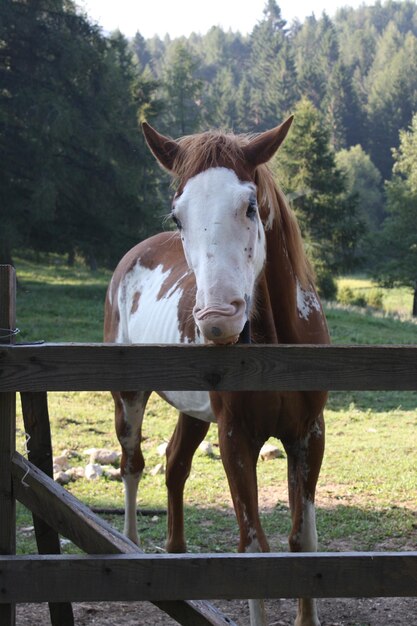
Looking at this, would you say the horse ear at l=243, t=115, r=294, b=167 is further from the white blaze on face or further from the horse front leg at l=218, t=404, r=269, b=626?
the horse front leg at l=218, t=404, r=269, b=626

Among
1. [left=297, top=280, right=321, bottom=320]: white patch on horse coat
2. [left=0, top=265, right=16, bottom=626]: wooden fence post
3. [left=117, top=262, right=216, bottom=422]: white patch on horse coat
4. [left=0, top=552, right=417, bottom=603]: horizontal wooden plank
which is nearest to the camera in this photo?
[left=0, top=552, right=417, bottom=603]: horizontal wooden plank

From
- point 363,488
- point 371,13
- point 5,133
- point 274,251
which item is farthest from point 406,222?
point 371,13

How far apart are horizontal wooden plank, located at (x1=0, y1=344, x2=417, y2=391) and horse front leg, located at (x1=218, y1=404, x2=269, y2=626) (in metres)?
1.07

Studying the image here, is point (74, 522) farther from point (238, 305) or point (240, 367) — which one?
point (238, 305)

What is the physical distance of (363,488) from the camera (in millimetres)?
7309

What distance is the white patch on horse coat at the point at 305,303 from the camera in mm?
4195

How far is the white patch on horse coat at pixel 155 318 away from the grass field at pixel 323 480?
4.89 feet

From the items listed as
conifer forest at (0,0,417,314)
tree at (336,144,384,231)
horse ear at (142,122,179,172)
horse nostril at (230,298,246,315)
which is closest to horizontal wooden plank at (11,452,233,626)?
horse nostril at (230,298,246,315)

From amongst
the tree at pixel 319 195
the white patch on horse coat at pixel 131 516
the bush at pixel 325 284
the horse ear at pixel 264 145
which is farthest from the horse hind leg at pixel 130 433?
the tree at pixel 319 195

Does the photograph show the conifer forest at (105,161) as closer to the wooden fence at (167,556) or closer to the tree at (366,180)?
the wooden fence at (167,556)

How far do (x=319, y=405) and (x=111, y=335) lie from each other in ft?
9.14

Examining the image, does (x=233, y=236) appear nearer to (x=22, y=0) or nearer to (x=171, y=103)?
(x=22, y=0)

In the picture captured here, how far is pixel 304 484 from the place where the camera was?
13.4 ft

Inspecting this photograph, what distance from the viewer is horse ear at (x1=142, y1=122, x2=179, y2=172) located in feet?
12.8
